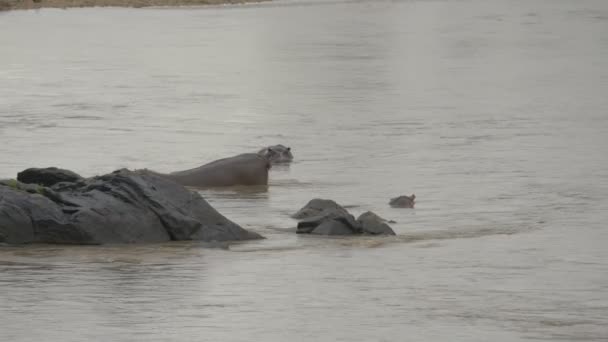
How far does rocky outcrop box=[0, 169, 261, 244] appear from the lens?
33.8 ft

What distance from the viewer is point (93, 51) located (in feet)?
107

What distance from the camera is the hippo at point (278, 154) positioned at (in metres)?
15.8

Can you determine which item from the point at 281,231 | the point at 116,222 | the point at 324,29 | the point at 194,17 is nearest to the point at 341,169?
the point at 281,231

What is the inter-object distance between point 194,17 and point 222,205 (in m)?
32.5

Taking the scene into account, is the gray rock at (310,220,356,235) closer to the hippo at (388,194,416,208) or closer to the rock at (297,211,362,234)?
the rock at (297,211,362,234)

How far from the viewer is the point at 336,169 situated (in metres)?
15.4

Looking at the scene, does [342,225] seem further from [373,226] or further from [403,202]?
[403,202]

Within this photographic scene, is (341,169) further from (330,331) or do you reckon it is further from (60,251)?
(330,331)

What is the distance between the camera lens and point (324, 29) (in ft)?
130

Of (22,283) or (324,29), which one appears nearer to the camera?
(22,283)

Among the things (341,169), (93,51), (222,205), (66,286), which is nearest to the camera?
(66,286)

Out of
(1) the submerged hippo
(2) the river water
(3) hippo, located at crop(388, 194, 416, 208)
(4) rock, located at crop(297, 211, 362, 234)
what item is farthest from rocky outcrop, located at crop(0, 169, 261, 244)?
(1) the submerged hippo

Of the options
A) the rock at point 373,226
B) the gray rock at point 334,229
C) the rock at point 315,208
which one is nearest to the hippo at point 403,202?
the rock at point 315,208

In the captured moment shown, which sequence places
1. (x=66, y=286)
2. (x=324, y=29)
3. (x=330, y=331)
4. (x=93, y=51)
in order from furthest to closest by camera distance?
(x=324, y=29)
(x=93, y=51)
(x=66, y=286)
(x=330, y=331)
